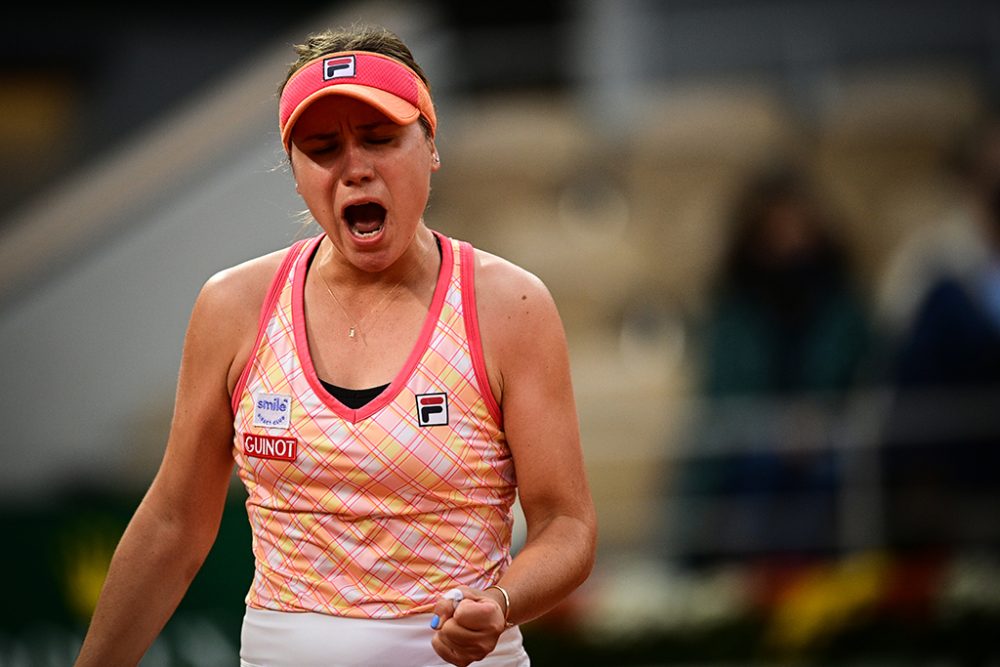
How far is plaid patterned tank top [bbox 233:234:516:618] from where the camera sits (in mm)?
2682

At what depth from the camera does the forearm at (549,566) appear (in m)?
2.59

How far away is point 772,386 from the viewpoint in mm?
6805

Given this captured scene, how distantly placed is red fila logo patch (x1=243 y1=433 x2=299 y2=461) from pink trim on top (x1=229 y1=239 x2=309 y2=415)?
0.25 feet

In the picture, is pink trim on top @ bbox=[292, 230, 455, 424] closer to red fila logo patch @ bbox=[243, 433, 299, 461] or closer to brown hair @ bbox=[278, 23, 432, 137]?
red fila logo patch @ bbox=[243, 433, 299, 461]

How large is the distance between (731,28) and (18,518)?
16.0 feet

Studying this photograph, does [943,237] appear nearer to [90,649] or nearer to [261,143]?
[261,143]

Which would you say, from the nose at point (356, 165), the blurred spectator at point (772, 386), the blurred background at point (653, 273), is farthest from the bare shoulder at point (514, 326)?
the blurred spectator at point (772, 386)

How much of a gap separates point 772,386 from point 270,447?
4380mm

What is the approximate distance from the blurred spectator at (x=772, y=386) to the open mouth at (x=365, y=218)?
4100 mm

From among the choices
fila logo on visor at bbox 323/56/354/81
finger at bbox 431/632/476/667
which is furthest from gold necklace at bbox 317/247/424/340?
finger at bbox 431/632/476/667

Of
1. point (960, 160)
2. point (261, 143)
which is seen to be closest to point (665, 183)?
point (960, 160)

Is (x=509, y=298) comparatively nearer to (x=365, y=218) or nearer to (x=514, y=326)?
(x=514, y=326)

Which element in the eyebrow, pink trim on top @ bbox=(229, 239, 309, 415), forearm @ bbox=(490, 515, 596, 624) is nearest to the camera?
forearm @ bbox=(490, 515, 596, 624)

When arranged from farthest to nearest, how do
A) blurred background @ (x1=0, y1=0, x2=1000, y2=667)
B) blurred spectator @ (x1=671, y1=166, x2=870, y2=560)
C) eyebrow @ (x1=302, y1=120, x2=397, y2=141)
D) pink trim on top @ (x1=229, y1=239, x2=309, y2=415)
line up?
blurred spectator @ (x1=671, y1=166, x2=870, y2=560)
blurred background @ (x1=0, y1=0, x2=1000, y2=667)
pink trim on top @ (x1=229, y1=239, x2=309, y2=415)
eyebrow @ (x1=302, y1=120, x2=397, y2=141)
